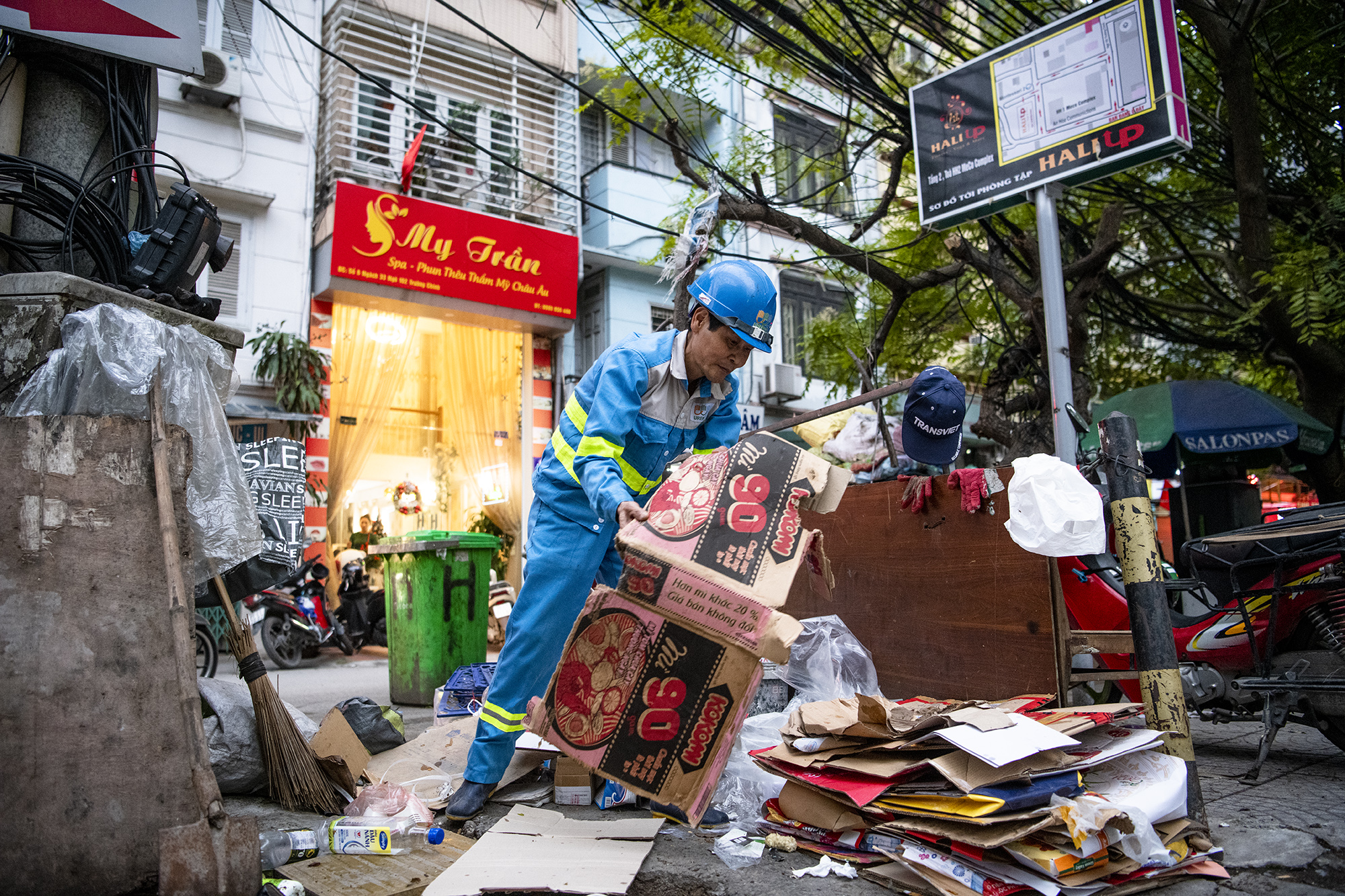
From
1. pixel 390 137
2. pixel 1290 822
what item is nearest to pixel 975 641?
pixel 1290 822

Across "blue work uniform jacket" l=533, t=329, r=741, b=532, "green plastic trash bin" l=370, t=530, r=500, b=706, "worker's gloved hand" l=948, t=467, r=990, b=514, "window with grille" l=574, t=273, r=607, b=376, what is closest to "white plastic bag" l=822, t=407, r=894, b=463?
"green plastic trash bin" l=370, t=530, r=500, b=706

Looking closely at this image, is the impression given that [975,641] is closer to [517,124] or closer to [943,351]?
[943,351]

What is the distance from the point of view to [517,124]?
38.9ft

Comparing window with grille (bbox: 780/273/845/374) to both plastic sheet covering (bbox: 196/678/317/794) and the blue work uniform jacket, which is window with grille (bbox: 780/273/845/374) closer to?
the blue work uniform jacket

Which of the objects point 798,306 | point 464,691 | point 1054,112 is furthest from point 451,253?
point 464,691

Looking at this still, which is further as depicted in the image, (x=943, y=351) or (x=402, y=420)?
(x=402, y=420)

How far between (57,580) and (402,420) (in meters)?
10.9

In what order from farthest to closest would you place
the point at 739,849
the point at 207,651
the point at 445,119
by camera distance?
the point at 445,119 → the point at 207,651 → the point at 739,849

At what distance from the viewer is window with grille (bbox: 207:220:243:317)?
9.61 m

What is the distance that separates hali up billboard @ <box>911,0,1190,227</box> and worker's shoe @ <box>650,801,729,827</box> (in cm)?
445

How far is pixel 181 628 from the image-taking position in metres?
2.17

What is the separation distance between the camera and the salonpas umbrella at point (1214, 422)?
24.3ft

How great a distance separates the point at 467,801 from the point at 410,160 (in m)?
9.16

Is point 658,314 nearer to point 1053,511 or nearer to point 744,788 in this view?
point 1053,511
